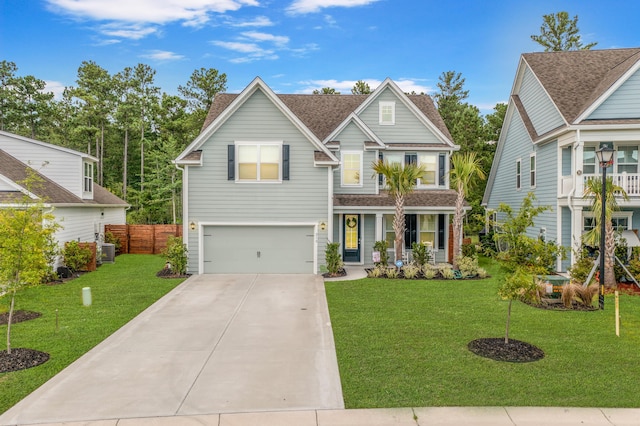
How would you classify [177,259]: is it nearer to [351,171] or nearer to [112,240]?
[351,171]

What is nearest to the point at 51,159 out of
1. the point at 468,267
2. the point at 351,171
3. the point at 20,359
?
the point at 351,171

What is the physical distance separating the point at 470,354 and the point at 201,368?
4.84 m

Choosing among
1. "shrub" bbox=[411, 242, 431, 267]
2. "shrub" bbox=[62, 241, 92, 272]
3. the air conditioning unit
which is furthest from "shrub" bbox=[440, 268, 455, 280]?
the air conditioning unit

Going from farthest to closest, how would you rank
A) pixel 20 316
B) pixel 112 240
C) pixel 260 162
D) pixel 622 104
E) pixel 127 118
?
1. pixel 127 118
2. pixel 112 240
3. pixel 260 162
4. pixel 622 104
5. pixel 20 316

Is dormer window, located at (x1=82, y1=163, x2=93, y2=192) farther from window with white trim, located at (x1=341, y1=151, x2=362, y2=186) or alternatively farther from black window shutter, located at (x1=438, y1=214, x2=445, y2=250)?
black window shutter, located at (x1=438, y1=214, x2=445, y2=250)

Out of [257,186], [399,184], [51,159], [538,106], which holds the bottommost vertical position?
[257,186]

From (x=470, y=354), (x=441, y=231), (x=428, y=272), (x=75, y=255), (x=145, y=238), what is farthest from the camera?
(x=145, y=238)

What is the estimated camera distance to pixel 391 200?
66.5 feet

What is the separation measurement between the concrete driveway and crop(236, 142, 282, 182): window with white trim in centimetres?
643

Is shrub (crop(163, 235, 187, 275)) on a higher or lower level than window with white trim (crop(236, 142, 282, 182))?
lower

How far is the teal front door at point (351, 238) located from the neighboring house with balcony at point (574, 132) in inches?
316

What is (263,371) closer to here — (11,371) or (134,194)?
(11,371)

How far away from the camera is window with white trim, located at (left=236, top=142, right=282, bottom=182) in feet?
58.1

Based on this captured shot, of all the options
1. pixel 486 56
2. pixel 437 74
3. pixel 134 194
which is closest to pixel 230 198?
pixel 486 56
